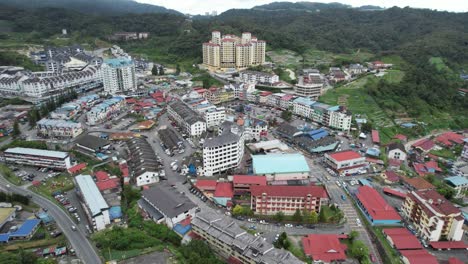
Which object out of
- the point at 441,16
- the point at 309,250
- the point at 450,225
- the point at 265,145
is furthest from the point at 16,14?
the point at 441,16

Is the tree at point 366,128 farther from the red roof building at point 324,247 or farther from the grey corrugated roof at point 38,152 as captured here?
the grey corrugated roof at point 38,152

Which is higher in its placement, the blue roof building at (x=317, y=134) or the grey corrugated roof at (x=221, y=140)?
the grey corrugated roof at (x=221, y=140)

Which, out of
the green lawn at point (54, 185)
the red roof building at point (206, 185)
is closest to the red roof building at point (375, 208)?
the red roof building at point (206, 185)

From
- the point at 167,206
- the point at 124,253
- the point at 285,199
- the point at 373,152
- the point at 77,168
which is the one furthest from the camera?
the point at 373,152

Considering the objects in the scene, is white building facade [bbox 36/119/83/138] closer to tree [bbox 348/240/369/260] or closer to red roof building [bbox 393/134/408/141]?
tree [bbox 348/240/369/260]

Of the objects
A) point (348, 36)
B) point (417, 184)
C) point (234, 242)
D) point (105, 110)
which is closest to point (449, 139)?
point (417, 184)

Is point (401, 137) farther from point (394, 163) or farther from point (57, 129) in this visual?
point (57, 129)
